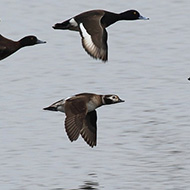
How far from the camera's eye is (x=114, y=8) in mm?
28422

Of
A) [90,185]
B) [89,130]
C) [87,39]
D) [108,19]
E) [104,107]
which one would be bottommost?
[104,107]

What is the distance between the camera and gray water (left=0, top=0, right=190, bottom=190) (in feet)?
55.7

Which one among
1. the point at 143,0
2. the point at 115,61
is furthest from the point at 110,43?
the point at 143,0

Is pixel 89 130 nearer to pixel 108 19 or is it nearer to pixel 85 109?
pixel 85 109

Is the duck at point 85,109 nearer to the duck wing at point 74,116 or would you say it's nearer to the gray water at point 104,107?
the duck wing at point 74,116

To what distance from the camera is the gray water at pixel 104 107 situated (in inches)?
668

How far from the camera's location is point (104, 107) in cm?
2111

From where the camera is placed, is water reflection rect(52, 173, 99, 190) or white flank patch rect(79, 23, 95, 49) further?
white flank patch rect(79, 23, 95, 49)

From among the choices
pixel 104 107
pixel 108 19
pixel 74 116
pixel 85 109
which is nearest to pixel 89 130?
pixel 85 109

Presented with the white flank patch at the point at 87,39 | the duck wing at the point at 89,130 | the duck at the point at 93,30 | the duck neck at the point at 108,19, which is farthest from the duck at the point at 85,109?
the duck neck at the point at 108,19

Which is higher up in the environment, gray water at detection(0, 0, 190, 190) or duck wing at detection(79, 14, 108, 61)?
duck wing at detection(79, 14, 108, 61)

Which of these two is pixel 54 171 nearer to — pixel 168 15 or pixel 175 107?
pixel 175 107

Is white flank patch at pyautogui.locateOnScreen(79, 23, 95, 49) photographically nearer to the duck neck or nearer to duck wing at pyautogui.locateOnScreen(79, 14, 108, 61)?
duck wing at pyautogui.locateOnScreen(79, 14, 108, 61)

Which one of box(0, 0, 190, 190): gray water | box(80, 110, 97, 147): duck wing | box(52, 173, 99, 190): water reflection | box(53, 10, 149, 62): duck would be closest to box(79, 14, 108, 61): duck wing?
box(53, 10, 149, 62): duck
